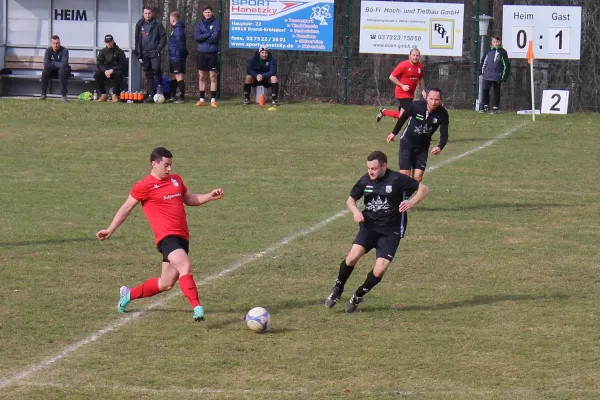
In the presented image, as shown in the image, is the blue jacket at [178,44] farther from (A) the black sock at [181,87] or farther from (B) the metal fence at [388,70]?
(B) the metal fence at [388,70]

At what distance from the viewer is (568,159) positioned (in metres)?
21.7

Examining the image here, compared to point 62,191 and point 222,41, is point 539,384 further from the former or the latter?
point 222,41

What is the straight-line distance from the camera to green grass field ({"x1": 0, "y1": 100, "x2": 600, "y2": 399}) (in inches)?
332

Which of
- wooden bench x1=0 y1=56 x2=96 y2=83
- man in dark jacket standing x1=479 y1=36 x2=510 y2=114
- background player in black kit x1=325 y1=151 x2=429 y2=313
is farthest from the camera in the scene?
wooden bench x1=0 y1=56 x2=96 y2=83

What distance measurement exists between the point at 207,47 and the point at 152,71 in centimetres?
166

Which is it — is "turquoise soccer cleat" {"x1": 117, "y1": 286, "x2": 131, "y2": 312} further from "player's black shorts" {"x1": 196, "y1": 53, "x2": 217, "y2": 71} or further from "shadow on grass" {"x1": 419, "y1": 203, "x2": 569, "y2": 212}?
"player's black shorts" {"x1": 196, "y1": 53, "x2": 217, "y2": 71}

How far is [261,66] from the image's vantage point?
2980cm

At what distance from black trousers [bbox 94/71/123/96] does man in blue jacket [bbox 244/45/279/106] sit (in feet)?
11.5

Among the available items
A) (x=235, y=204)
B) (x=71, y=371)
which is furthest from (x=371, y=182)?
(x=235, y=204)

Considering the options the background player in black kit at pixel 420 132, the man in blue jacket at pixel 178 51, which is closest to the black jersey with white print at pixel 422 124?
the background player in black kit at pixel 420 132

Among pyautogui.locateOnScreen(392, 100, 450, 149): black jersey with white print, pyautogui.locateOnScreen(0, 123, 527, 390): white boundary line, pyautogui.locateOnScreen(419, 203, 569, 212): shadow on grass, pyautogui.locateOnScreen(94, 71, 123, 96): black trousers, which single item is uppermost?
pyautogui.locateOnScreen(94, 71, 123, 96): black trousers

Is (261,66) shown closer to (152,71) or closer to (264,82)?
(264,82)

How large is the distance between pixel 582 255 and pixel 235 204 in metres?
5.47

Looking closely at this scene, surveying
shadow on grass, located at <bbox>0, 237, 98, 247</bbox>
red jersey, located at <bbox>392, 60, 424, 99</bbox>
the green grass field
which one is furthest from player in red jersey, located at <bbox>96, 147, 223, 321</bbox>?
red jersey, located at <bbox>392, 60, 424, 99</bbox>
